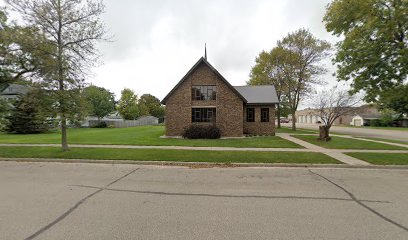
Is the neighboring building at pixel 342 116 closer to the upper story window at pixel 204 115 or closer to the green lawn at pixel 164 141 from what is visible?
the green lawn at pixel 164 141

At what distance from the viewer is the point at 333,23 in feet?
40.6

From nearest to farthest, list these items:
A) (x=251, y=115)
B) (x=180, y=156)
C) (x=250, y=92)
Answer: (x=180, y=156) → (x=251, y=115) → (x=250, y=92)

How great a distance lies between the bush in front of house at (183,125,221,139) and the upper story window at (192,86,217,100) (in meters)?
2.84

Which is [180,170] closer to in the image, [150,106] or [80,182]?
[80,182]

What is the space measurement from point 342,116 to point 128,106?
175 ft

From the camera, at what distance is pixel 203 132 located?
18812 mm

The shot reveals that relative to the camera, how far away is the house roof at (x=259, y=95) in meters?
22.2

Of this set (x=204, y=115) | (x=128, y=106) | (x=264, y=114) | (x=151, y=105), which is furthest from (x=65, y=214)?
(x=151, y=105)

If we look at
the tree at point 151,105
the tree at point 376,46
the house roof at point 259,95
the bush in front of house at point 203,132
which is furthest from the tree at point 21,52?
the tree at point 151,105

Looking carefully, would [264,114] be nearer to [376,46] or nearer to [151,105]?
[376,46]

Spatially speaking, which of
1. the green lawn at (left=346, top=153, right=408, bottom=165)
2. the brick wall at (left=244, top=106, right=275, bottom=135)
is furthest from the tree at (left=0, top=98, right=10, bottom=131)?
the green lawn at (left=346, top=153, right=408, bottom=165)

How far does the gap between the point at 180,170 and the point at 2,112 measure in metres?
11.4

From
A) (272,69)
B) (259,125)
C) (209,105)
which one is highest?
(272,69)

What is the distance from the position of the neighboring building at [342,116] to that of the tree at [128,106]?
146 ft
